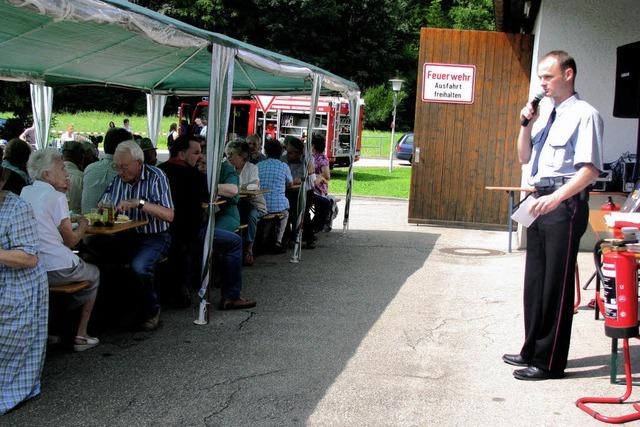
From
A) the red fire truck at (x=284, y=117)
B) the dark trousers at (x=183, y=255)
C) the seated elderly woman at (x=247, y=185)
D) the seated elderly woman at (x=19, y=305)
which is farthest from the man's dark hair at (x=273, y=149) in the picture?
the red fire truck at (x=284, y=117)

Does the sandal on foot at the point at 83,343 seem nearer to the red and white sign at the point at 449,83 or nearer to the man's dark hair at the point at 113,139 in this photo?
the man's dark hair at the point at 113,139

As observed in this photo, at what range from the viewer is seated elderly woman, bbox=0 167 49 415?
3.82 metres

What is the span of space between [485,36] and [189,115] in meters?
15.9

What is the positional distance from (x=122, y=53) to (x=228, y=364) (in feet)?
15.3

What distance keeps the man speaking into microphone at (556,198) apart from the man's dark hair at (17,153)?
4209mm

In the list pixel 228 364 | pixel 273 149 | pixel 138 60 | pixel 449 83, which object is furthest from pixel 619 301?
pixel 449 83

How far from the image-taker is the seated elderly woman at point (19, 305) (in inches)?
151

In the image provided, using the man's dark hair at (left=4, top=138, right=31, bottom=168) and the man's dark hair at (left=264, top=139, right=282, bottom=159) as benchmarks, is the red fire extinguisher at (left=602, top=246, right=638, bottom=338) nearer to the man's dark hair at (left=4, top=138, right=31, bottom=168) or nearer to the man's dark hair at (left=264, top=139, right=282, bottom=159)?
the man's dark hair at (left=4, top=138, right=31, bottom=168)

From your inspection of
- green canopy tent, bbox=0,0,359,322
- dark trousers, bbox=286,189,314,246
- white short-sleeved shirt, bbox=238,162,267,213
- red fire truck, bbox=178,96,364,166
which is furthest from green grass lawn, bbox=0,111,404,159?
white short-sleeved shirt, bbox=238,162,267,213

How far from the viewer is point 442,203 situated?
39.4ft

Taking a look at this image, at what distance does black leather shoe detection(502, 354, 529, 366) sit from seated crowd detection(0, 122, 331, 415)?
2.36 meters

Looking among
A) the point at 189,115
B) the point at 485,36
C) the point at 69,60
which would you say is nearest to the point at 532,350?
the point at 69,60

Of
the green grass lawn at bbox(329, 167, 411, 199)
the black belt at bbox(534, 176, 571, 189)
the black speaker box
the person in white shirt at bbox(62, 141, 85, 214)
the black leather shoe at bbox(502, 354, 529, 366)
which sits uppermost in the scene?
the black speaker box

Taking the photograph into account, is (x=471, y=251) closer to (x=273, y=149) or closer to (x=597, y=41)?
(x=273, y=149)
